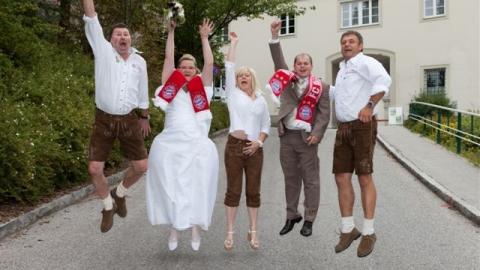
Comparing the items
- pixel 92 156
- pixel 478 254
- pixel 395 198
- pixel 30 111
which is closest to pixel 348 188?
pixel 478 254

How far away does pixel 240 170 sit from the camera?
612 cm

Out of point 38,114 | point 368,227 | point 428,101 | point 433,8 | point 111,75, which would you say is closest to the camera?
point 368,227

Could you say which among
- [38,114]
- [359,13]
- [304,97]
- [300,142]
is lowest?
[300,142]

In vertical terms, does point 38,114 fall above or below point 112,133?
above

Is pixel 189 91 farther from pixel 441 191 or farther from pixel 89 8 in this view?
pixel 441 191

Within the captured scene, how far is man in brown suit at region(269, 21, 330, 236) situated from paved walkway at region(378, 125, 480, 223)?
2.96m

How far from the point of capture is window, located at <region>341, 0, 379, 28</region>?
29000 millimetres

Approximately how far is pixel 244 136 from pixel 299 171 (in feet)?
2.40

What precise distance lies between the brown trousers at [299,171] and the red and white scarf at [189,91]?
0.94 m

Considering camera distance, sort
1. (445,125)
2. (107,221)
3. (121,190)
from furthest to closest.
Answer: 1. (445,125)
2. (121,190)
3. (107,221)

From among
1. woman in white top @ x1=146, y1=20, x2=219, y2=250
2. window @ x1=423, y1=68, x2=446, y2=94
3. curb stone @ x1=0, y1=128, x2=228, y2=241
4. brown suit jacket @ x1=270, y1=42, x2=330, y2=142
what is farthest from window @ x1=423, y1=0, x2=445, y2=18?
woman in white top @ x1=146, y1=20, x2=219, y2=250

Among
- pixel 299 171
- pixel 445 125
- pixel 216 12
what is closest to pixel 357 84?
pixel 299 171

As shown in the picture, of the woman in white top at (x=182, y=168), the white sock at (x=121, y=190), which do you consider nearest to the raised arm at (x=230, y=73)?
the woman in white top at (x=182, y=168)

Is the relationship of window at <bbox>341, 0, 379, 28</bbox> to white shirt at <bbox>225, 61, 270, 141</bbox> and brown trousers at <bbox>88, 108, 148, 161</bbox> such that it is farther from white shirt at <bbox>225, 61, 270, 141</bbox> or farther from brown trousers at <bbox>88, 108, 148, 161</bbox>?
brown trousers at <bbox>88, 108, 148, 161</bbox>
